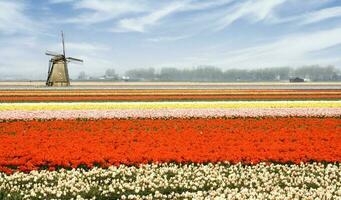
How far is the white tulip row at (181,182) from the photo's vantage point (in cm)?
991

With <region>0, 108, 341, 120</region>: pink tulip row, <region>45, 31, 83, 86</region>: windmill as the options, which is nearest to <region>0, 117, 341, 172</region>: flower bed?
<region>0, 108, 341, 120</region>: pink tulip row

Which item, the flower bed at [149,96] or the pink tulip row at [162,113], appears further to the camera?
the flower bed at [149,96]

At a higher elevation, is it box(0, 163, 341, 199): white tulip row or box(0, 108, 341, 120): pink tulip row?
box(0, 108, 341, 120): pink tulip row

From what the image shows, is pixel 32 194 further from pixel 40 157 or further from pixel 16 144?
pixel 16 144

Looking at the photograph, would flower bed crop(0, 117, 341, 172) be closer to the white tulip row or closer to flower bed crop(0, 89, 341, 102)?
the white tulip row

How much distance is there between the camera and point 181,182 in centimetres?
1096

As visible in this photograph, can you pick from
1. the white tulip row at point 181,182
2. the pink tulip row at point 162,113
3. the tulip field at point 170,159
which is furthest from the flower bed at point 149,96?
the white tulip row at point 181,182

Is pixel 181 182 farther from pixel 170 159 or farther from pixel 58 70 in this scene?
pixel 58 70

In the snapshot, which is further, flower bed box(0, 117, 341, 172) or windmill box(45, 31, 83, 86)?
windmill box(45, 31, 83, 86)

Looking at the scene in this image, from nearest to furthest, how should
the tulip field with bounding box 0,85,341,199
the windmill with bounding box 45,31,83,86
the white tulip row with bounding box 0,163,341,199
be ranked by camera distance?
the white tulip row with bounding box 0,163,341,199 < the tulip field with bounding box 0,85,341,199 < the windmill with bounding box 45,31,83,86

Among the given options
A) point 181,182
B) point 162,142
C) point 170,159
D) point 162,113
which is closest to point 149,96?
point 162,113

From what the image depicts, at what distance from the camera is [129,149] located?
14.4m

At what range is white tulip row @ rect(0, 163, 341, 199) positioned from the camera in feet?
32.5

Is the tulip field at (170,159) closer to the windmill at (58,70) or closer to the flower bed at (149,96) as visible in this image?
the flower bed at (149,96)
